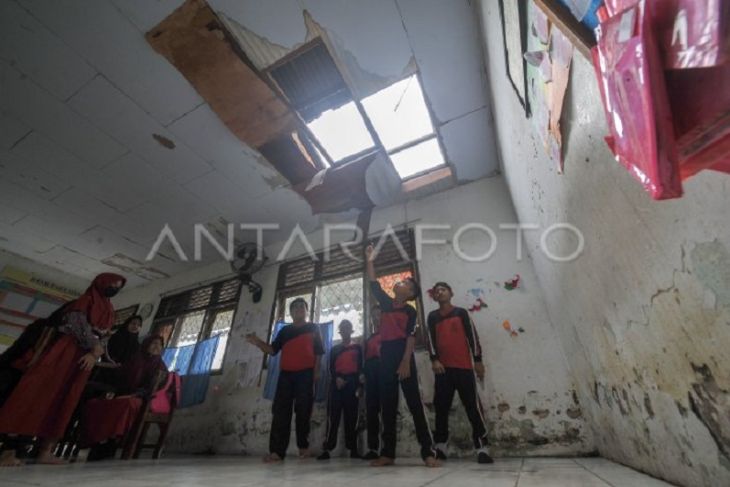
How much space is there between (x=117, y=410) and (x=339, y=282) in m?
2.59

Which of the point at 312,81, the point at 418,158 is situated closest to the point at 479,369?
the point at 418,158

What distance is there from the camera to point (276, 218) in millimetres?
4617

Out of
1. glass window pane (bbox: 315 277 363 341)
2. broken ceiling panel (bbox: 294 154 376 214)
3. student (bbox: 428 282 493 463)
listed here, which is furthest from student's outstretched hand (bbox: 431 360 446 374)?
broken ceiling panel (bbox: 294 154 376 214)

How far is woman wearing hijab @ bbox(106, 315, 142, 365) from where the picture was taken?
138 inches

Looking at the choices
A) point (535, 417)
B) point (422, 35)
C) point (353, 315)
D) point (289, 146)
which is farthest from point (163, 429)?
point (422, 35)

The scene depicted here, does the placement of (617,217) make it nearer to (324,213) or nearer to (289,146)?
(289,146)

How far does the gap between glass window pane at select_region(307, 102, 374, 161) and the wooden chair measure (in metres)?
3.15

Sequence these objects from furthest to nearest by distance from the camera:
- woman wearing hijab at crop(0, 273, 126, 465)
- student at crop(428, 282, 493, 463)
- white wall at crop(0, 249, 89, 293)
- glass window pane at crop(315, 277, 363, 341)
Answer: white wall at crop(0, 249, 89, 293), glass window pane at crop(315, 277, 363, 341), student at crop(428, 282, 493, 463), woman wearing hijab at crop(0, 273, 126, 465)

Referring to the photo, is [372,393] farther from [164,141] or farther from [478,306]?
[164,141]

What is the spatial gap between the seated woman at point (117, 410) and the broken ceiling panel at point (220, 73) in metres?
2.75

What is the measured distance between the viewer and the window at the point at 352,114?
2738 mm

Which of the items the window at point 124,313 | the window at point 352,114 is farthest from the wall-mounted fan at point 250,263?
→ the window at point 124,313

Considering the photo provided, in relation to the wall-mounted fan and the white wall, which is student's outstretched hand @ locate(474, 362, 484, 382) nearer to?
the wall-mounted fan

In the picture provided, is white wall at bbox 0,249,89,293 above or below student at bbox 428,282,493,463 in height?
above
